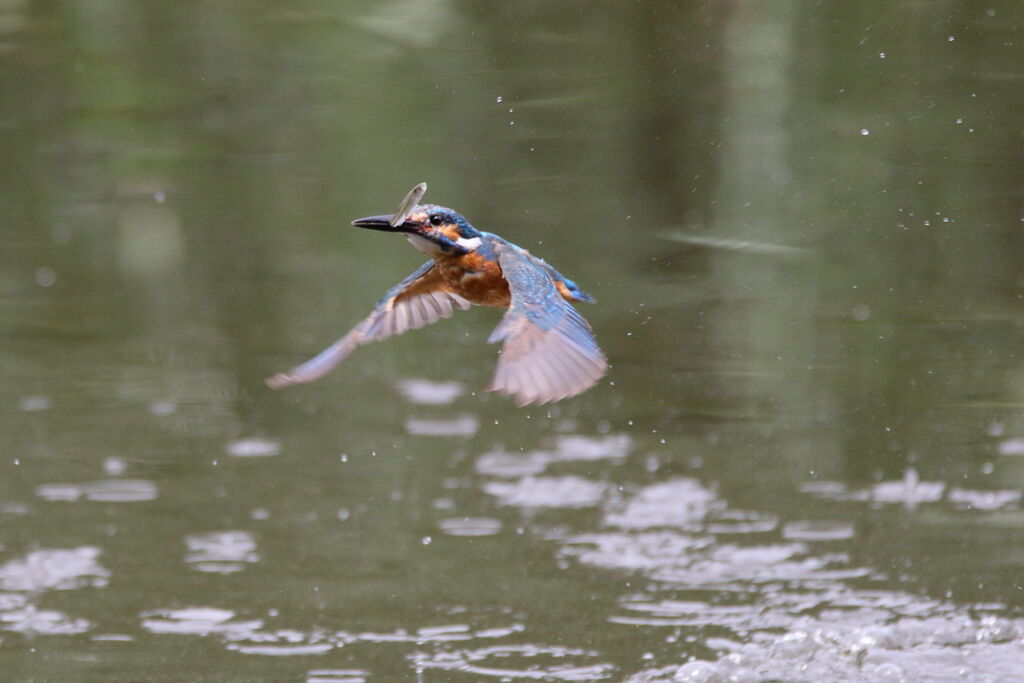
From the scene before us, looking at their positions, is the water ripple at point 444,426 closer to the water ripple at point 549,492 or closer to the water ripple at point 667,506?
the water ripple at point 549,492

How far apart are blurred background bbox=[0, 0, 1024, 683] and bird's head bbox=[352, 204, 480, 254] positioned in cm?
95

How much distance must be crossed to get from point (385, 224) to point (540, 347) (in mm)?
435

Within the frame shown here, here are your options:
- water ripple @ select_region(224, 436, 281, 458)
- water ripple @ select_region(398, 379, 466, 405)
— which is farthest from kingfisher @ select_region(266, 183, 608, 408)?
water ripple @ select_region(398, 379, 466, 405)

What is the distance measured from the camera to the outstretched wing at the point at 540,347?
2.49 meters

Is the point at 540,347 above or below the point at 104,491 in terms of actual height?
above

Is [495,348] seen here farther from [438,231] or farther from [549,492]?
[438,231]

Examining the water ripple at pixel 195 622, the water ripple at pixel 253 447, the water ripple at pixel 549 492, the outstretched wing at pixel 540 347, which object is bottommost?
the water ripple at pixel 195 622

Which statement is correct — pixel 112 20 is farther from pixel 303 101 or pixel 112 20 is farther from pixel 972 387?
pixel 972 387

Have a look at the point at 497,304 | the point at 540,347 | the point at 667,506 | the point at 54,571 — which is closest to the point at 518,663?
the point at 497,304

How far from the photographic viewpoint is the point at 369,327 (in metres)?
3.24

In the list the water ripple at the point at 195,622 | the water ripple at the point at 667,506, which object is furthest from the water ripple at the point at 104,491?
the water ripple at the point at 667,506

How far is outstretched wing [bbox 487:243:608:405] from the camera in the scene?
2488 mm

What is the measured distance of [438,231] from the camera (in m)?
3.00

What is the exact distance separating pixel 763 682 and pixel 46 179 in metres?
4.00
